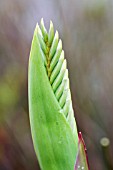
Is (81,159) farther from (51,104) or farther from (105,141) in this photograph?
(105,141)

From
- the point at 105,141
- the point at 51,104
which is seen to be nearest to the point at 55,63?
the point at 51,104

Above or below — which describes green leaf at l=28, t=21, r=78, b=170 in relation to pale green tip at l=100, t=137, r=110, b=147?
above

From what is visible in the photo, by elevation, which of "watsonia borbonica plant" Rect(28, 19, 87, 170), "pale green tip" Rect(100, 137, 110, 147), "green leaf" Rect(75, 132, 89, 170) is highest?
"watsonia borbonica plant" Rect(28, 19, 87, 170)

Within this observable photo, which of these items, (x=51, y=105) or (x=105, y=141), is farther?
(x=105, y=141)

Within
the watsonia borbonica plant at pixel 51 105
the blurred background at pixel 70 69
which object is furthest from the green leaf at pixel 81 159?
the blurred background at pixel 70 69

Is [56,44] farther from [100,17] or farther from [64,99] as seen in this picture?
[100,17]

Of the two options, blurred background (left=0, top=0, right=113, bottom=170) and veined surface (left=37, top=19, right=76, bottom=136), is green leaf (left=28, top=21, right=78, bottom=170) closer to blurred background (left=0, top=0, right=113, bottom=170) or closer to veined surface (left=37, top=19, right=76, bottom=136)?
veined surface (left=37, top=19, right=76, bottom=136)

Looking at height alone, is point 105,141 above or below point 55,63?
below

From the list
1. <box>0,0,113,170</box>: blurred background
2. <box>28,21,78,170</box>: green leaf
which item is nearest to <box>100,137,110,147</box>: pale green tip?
<box>0,0,113,170</box>: blurred background
